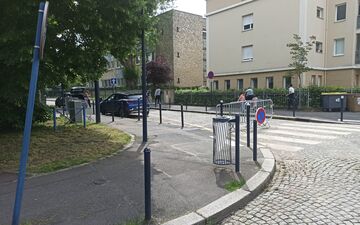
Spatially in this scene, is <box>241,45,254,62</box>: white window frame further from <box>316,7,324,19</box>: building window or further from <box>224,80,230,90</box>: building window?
<box>316,7,324,19</box>: building window

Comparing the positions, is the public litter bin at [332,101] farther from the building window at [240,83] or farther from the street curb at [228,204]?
the street curb at [228,204]

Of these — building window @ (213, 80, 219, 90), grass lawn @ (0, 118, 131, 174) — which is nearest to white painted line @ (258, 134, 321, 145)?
grass lawn @ (0, 118, 131, 174)

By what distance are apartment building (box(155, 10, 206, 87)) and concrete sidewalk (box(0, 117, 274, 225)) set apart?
105 feet

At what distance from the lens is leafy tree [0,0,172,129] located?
645cm

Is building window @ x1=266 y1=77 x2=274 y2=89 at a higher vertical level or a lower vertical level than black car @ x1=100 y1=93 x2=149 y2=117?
higher

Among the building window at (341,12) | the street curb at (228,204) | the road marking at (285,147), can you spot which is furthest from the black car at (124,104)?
the building window at (341,12)

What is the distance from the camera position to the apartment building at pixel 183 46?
39062 millimetres

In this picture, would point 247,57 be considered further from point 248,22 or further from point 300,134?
point 300,134

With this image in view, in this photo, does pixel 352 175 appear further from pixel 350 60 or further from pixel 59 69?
pixel 350 60

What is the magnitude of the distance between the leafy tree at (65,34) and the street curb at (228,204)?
452cm

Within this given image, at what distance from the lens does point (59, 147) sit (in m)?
8.30

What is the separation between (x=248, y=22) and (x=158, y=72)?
34.6ft

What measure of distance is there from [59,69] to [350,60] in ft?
84.2

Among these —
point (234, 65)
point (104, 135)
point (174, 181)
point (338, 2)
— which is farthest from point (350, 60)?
point (174, 181)
